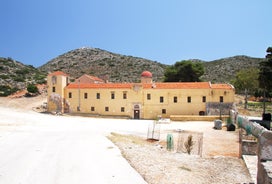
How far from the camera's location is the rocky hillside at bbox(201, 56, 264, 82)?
99581mm

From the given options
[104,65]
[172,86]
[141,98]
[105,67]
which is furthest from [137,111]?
[104,65]

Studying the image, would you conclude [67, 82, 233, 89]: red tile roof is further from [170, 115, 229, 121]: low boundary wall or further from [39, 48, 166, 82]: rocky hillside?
[39, 48, 166, 82]: rocky hillside

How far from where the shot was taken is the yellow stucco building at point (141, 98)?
44312 millimetres

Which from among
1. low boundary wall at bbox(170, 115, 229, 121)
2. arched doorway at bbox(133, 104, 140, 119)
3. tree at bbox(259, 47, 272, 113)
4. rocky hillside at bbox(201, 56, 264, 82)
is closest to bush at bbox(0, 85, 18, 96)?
arched doorway at bbox(133, 104, 140, 119)

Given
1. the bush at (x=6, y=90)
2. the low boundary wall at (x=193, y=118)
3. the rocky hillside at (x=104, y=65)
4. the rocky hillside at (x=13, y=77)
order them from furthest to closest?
1. the rocky hillside at (x=104, y=65)
2. the rocky hillside at (x=13, y=77)
3. the bush at (x=6, y=90)
4. the low boundary wall at (x=193, y=118)

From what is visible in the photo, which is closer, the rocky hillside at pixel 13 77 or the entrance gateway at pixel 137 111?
the entrance gateway at pixel 137 111

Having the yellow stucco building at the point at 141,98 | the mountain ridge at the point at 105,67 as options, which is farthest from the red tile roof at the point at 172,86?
the mountain ridge at the point at 105,67

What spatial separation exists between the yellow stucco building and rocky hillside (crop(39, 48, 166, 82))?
45.7 metres

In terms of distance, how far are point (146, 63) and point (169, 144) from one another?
10005cm

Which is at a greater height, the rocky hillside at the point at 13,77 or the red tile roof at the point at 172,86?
the rocky hillside at the point at 13,77

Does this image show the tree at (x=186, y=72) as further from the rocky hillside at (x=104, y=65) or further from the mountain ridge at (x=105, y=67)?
the mountain ridge at (x=105, y=67)

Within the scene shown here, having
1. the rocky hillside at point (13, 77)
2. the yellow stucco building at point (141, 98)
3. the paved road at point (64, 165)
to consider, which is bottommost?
the paved road at point (64, 165)

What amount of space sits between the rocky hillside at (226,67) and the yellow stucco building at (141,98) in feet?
176

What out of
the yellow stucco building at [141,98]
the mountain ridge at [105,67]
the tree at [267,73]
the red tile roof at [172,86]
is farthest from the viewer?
the mountain ridge at [105,67]
